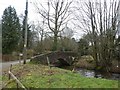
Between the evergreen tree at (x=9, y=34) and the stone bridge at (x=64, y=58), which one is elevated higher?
the evergreen tree at (x=9, y=34)

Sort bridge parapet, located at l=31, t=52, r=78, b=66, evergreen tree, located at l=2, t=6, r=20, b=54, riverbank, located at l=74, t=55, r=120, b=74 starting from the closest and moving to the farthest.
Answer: riverbank, located at l=74, t=55, r=120, b=74, bridge parapet, located at l=31, t=52, r=78, b=66, evergreen tree, located at l=2, t=6, r=20, b=54

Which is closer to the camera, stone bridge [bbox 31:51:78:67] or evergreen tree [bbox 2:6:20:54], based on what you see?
stone bridge [bbox 31:51:78:67]

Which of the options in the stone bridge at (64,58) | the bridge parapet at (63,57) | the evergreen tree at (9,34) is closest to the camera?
the bridge parapet at (63,57)

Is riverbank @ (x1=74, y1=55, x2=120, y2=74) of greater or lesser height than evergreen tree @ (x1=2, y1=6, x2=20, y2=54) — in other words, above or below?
below

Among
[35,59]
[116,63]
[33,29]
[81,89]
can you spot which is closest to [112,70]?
[116,63]

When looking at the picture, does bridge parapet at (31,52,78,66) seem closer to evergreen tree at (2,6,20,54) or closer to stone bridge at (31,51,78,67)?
stone bridge at (31,51,78,67)

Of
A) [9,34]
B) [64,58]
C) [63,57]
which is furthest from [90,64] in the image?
[9,34]

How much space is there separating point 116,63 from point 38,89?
82.7ft

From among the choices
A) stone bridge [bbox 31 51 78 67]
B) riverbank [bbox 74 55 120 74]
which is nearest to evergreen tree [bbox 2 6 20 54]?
stone bridge [bbox 31 51 78 67]

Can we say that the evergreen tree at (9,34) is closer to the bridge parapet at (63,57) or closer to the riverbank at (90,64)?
the bridge parapet at (63,57)

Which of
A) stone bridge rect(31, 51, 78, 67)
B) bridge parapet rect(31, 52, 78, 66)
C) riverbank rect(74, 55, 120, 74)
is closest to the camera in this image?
riverbank rect(74, 55, 120, 74)

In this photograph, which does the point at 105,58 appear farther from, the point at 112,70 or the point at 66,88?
the point at 66,88

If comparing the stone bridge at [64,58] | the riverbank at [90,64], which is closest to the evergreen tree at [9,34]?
the stone bridge at [64,58]

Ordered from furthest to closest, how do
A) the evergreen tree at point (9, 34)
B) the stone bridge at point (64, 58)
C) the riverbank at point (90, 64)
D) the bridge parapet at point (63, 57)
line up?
the evergreen tree at point (9, 34) → the stone bridge at point (64, 58) → the bridge parapet at point (63, 57) → the riverbank at point (90, 64)
